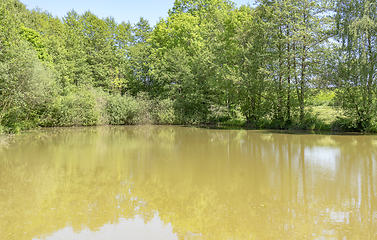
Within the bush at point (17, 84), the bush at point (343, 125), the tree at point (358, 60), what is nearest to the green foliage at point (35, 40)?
the bush at point (17, 84)

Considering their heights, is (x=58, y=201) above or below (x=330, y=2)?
below

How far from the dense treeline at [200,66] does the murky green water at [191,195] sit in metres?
7.16

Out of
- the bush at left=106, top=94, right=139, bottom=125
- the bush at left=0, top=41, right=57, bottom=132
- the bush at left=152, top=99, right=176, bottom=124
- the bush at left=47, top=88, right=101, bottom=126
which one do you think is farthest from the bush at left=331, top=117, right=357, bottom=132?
the bush at left=47, top=88, right=101, bottom=126

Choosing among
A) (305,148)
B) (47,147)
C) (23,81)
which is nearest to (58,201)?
(47,147)

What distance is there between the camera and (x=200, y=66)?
26.4 m

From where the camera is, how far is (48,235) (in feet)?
15.0

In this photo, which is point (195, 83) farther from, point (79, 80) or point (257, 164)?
point (257, 164)

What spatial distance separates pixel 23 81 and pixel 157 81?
53.8 feet

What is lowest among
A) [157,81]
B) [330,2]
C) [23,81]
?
[23,81]

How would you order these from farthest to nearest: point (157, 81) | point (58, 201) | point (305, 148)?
1. point (157, 81)
2. point (305, 148)
3. point (58, 201)

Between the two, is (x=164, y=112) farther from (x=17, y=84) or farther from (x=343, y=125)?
(x=343, y=125)

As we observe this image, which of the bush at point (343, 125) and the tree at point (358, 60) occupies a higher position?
the tree at point (358, 60)

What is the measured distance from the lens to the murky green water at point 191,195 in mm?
4738

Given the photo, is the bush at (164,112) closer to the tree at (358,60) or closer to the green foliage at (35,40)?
the green foliage at (35,40)
